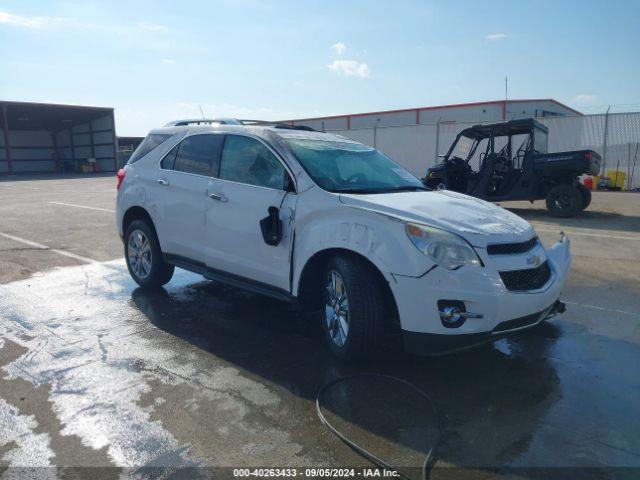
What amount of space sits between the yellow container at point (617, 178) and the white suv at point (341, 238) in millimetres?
17129

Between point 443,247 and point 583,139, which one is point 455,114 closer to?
point 583,139

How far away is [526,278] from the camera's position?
357cm

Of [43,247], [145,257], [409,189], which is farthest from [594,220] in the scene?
[43,247]

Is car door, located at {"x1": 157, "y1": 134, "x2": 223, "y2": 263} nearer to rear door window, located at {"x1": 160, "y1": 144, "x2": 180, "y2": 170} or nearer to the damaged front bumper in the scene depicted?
rear door window, located at {"x1": 160, "y1": 144, "x2": 180, "y2": 170}

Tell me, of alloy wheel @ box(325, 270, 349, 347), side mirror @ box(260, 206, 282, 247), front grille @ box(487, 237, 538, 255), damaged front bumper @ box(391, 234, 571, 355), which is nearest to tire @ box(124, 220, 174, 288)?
side mirror @ box(260, 206, 282, 247)

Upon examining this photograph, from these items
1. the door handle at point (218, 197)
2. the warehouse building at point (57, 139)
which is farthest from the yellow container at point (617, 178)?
the warehouse building at point (57, 139)

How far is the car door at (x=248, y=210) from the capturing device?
416cm

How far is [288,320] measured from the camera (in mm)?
4855

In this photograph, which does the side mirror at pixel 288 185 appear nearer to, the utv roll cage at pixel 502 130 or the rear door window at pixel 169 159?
the rear door window at pixel 169 159

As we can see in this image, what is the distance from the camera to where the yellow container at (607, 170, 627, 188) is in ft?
62.9

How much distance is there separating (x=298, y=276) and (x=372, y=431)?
143cm

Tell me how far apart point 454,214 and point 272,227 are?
1.44 meters

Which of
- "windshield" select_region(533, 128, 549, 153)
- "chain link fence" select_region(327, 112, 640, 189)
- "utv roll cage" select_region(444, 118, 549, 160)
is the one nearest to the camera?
"utv roll cage" select_region(444, 118, 549, 160)

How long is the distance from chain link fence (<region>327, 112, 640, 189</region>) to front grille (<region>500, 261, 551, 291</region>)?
1876cm
